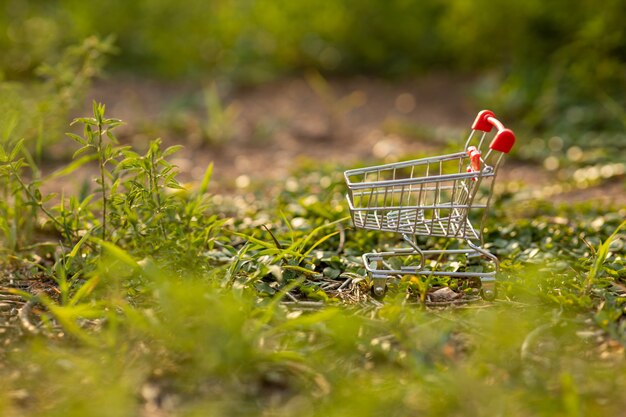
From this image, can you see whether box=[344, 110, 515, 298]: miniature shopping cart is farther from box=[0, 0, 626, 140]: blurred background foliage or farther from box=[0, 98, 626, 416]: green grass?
box=[0, 0, 626, 140]: blurred background foliage

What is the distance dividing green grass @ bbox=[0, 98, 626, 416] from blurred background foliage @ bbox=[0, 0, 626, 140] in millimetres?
3574

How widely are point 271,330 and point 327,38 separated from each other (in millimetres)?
6288

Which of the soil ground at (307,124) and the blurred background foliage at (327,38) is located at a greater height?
the blurred background foliage at (327,38)

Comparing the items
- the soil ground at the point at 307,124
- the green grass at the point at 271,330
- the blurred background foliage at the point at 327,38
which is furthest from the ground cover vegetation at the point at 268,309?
the blurred background foliage at the point at 327,38

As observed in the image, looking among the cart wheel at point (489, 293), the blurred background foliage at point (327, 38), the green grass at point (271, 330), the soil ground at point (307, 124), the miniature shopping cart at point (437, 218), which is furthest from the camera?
the blurred background foliage at point (327, 38)

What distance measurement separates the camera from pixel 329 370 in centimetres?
240

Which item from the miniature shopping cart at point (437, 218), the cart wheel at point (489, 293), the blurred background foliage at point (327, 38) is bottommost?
the cart wheel at point (489, 293)

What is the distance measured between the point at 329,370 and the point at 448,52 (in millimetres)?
6437

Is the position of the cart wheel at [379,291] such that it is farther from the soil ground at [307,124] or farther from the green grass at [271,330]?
the soil ground at [307,124]

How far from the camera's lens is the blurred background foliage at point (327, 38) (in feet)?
22.0

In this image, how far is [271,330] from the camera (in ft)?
8.09

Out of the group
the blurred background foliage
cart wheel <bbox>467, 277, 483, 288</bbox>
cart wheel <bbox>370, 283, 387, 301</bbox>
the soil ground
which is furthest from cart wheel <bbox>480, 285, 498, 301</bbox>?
the blurred background foliage

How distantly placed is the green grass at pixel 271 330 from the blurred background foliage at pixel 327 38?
357 centimetres

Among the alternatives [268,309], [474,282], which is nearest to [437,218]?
[474,282]
